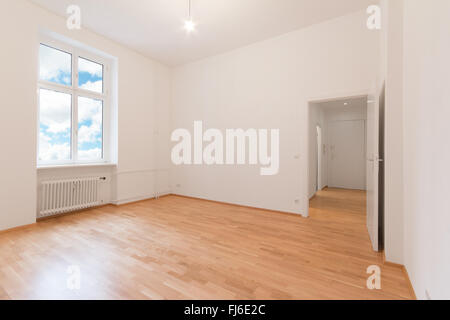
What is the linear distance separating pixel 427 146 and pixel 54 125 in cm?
507

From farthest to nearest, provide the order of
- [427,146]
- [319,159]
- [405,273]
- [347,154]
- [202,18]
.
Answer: [347,154], [319,159], [202,18], [405,273], [427,146]

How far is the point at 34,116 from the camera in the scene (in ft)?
10.5

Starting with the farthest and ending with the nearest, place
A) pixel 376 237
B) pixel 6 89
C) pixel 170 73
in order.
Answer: pixel 170 73
pixel 6 89
pixel 376 237

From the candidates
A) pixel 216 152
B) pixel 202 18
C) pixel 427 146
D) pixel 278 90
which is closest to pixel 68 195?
pixel 216 152

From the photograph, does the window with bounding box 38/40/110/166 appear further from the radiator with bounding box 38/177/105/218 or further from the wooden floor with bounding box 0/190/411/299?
the wooden floor with bounding box 0/190/411/299

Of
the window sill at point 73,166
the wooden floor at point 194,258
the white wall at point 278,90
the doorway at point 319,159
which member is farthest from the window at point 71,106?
the doorway at point 319,159

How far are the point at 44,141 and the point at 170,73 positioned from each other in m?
3.38

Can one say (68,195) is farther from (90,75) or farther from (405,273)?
(405,273)

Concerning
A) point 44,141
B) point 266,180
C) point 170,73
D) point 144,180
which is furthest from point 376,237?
point 170,73

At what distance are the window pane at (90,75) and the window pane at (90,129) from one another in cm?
27

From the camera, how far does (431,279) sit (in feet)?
4.01
